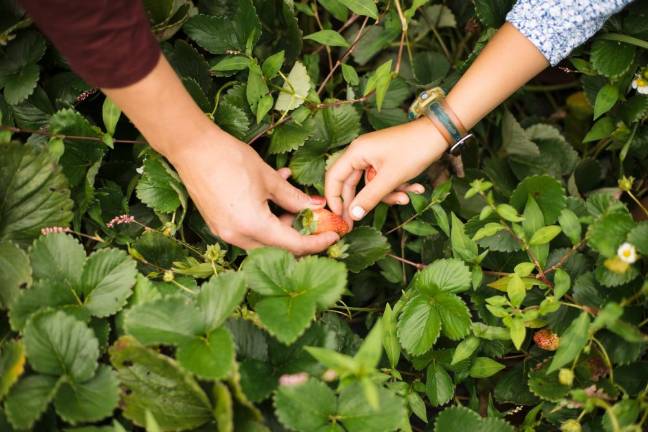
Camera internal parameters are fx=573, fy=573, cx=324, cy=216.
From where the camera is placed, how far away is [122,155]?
1.17 m

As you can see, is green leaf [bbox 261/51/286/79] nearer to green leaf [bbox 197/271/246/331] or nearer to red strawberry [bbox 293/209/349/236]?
red strawberry [bbox 293/209/349/236]

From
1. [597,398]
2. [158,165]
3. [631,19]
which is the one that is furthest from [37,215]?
[631,19]

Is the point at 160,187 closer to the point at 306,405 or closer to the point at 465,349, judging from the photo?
the point at 306,405

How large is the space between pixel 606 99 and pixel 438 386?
0.63 m

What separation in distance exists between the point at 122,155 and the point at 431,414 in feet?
2.68

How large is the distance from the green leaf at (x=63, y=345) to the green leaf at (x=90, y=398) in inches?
0.6

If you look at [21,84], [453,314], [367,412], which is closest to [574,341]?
[453,314]

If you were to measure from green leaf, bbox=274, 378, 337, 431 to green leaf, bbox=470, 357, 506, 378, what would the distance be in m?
0.29

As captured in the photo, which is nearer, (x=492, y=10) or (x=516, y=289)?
(x=516, y=289)

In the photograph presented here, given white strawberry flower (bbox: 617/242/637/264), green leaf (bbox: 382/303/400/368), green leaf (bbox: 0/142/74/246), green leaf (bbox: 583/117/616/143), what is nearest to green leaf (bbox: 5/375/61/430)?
green leaf (bbox: 0/142/74/246)

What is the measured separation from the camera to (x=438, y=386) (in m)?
0.98

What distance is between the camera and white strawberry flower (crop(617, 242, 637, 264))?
2.71ft

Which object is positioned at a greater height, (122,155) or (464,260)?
(122,155)

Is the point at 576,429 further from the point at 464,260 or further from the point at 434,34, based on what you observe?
the point at 434,34
